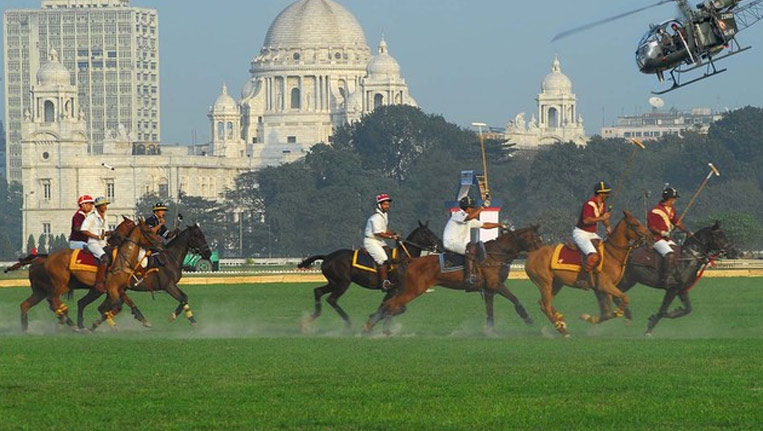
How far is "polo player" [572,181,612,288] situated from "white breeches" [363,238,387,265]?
2.93 m

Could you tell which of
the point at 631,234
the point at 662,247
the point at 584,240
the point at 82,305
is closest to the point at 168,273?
the point at 82,305

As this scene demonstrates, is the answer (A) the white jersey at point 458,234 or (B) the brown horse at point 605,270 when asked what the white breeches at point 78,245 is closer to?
(A) the white jersey at point 458,234

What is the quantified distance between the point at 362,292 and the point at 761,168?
370ft

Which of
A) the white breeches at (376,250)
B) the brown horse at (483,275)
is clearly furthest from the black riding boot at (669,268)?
the white breeches at (376,250)

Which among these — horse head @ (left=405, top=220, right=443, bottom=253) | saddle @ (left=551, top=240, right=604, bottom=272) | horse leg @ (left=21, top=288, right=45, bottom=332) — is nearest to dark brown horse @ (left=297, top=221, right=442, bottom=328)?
horse head @ (left=405, top=220, right=443, bottom=253)

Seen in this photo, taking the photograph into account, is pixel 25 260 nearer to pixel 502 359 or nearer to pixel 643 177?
pixel 502 359

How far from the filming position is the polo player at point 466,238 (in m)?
34.3

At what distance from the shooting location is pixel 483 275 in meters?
34.5

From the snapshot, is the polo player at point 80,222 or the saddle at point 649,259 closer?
the saddle at point 649,259

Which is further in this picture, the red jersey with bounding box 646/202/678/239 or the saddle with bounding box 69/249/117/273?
the saddle with bounding box 69/249/117/273

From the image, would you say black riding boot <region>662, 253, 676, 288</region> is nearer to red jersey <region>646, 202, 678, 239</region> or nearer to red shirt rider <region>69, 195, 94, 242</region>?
red jersey <region>646, 202, 678, 239</region>

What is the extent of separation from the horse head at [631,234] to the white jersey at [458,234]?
6.84 ft

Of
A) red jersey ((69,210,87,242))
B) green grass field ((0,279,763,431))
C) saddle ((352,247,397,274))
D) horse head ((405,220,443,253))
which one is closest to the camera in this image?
green grass field ((0,279,763,431))

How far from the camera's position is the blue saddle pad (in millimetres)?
34375
